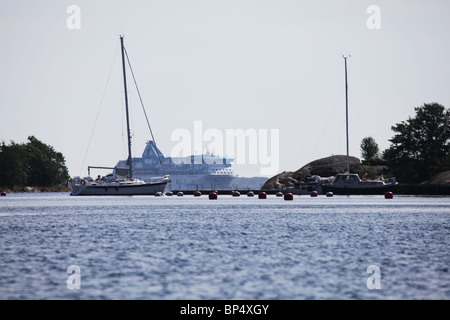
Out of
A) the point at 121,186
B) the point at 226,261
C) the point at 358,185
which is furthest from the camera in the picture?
the point at 121,186

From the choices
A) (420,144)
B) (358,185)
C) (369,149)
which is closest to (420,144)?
(420,144)

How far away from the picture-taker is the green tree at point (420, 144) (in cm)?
12669

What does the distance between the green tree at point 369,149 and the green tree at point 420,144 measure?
3866 centimetres

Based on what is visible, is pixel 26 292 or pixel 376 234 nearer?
pixel 26 292

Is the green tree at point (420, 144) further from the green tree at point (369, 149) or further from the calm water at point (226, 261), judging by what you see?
the calm water at point (226, 261)

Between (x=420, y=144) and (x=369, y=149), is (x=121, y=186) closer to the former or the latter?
(x=420, y=144)

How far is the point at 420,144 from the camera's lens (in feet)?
421

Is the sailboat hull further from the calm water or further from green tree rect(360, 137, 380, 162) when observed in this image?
the calm water

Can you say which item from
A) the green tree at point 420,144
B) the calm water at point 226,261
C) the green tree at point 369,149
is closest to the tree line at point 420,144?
the green tree at point 420,144

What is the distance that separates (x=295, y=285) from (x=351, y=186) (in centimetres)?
9953

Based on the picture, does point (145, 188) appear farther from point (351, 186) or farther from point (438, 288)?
point (438, 288)

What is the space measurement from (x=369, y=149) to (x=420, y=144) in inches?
1639
